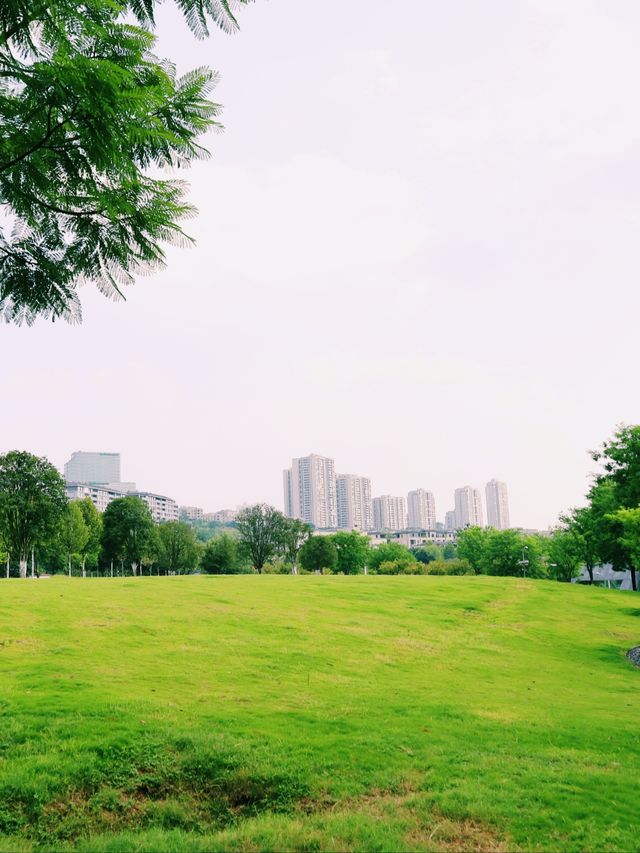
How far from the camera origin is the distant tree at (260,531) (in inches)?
3349

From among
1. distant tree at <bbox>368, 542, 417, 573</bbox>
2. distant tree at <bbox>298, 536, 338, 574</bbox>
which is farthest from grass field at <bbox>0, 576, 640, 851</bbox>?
distant tree at <bbox>368, 542, 417, 573</bbox>

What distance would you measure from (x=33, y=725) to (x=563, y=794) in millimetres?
9216

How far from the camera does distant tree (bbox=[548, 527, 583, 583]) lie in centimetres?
7608

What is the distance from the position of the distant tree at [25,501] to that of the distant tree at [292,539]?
109 feet

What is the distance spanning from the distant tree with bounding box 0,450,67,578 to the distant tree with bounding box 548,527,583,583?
5801 cm

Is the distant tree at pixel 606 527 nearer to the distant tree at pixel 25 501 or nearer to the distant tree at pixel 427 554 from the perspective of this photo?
the distant tree at pixel 25 501

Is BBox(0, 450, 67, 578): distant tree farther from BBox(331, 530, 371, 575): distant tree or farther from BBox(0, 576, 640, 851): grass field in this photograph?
BBox(331, 530, 371, 575): distant tree

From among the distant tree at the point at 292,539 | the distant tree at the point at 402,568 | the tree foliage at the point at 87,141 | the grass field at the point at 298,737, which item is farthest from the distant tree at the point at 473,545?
the tree foliage at the point at 87,141

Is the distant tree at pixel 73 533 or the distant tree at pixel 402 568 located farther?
the distant tree at pixel 402 568

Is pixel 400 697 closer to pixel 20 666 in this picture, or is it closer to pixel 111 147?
pixel 20 666

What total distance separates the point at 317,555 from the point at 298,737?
72.2m

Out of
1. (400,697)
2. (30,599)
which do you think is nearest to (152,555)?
(30,599)

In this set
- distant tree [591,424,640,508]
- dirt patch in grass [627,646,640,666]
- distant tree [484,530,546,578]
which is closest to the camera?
dirt patch in grass [627,646,640,666]

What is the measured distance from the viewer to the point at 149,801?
906cm
